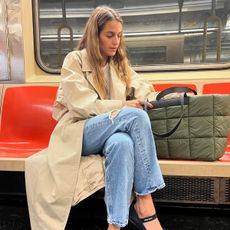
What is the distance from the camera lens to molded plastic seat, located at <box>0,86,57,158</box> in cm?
239

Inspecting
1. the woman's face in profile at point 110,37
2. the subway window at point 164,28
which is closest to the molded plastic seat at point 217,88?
the subway window at point 164,28

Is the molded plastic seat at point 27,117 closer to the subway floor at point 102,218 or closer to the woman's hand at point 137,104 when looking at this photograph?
the subway floor at point 102,218

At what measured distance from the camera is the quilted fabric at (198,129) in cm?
160

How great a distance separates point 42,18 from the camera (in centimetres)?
273

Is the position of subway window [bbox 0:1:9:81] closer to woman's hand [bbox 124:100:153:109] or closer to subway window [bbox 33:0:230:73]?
subway window [bbox 33:0:230:73]

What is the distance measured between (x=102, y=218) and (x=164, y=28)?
1549 mm

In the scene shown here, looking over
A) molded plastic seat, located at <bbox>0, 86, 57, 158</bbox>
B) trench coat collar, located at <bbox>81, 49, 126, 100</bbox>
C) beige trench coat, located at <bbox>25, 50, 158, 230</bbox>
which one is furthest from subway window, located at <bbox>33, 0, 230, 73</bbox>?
beige trench coat, located at <bbox>25, 50, 158, 230</bbox>

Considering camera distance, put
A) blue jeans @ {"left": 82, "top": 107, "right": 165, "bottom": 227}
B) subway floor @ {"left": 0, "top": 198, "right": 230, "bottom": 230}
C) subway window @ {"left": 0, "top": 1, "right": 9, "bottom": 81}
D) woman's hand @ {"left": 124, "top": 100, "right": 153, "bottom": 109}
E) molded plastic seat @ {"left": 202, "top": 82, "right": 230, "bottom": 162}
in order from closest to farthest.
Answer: blue jeans @ {"left": 82, "top": 107, "right": 165, "bottom": 227} < woman's hand @ {"left": 124, "top": 100, "right": 153, "bottom": 109} < subway floor @ {"left": 0, "top": 198, "right": 230, "bottom": 230} < molded plastic seat @ {"left": 202, "top": 82, "right": 230, "bottom": 162} < subway window @ {"left": 0, "top": 1, "right": 9, "bottom": 81}

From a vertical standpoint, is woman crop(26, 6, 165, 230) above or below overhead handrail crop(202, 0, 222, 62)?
below

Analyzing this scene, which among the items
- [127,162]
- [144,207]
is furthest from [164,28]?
[144,207]

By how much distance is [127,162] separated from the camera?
150 cm

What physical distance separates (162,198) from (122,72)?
1019 mm

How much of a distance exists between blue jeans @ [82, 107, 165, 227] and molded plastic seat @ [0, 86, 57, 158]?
920 mm

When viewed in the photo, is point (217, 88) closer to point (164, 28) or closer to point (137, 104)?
point (164, 28)
